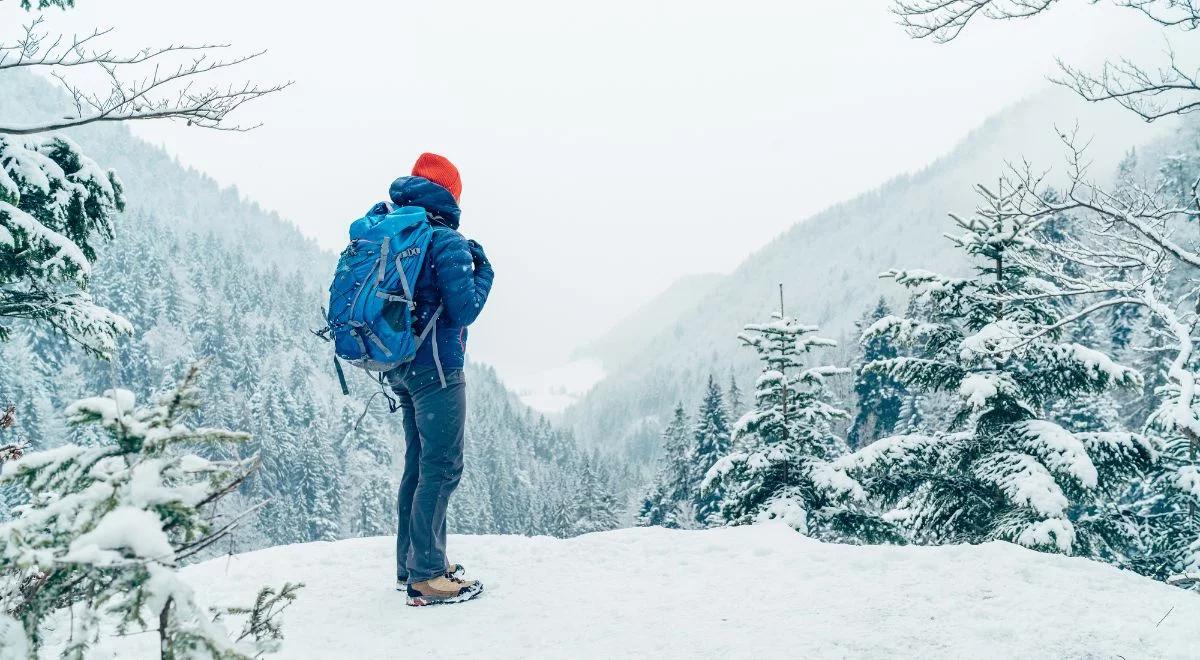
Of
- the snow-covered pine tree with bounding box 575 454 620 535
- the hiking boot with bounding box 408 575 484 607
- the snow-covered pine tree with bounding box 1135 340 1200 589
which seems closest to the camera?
the hiking boot with bounding box 408 575 484 607

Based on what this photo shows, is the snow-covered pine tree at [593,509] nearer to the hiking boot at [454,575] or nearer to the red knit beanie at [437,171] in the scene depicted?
the hiking boot at [454,575]

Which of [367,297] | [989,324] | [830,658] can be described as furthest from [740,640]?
[989,324]

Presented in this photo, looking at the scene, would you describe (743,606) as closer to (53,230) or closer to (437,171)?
(437,171)

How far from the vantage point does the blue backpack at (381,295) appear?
14.4ft

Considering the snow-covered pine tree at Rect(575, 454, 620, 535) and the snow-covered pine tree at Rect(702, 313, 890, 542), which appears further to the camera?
the snow-covered pine tree at Rect(575, 454, 620, 535)

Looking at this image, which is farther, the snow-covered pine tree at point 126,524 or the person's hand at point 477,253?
the person's hand at point 477,253

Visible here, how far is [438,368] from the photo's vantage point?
178 inches

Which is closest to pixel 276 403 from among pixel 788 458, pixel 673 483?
pixel 673 483

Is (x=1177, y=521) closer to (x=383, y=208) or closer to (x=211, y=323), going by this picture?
(x=383, y=208)

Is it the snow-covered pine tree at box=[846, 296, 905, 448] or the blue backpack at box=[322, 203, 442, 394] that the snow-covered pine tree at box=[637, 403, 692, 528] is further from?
the blue backpack at box=[322, 203, 442, 394]

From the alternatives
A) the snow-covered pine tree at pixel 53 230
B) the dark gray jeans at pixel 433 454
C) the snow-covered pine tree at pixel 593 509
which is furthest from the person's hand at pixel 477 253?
the snow-covered pine tree at pixel 593 509

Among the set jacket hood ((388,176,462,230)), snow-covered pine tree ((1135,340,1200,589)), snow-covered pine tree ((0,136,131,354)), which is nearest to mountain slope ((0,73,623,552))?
snow-covered pine tree ((1135,340,1200,589))

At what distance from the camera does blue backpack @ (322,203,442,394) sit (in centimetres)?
440

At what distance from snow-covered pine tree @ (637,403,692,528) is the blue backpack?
32.3 meters
